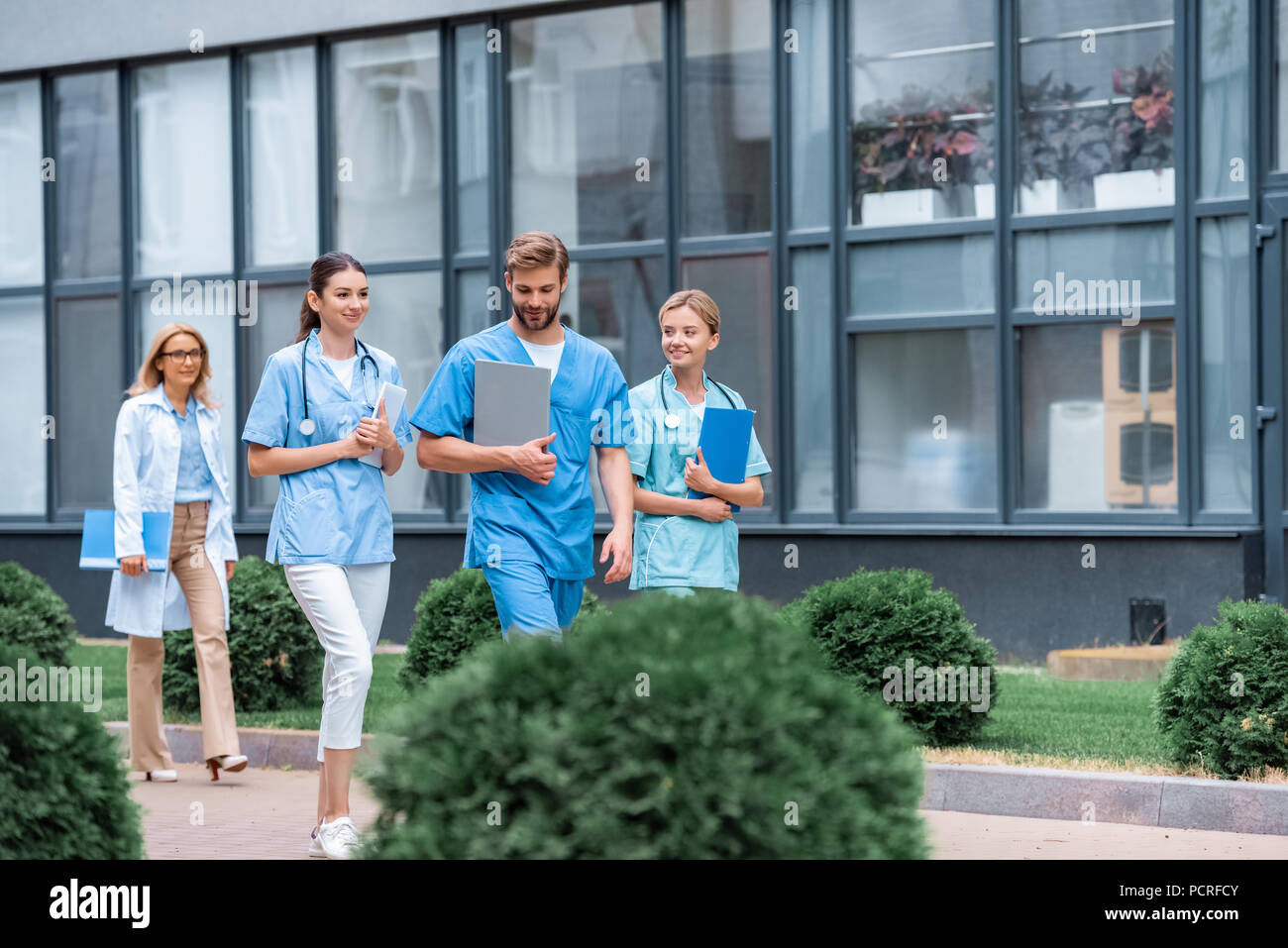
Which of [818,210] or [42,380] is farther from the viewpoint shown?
[42,380]

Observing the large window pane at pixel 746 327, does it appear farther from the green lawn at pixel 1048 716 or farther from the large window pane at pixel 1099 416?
the green lawn at pixel 1048 716

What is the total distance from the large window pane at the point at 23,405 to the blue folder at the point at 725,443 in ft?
40.5

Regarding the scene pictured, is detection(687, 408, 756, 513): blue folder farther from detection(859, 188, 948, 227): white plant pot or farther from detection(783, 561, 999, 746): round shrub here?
detection(859, 188, 948, 227): white plant pot

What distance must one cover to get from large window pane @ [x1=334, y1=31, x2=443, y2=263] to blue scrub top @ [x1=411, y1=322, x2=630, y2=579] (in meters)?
9.62

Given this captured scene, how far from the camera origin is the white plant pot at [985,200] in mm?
12820

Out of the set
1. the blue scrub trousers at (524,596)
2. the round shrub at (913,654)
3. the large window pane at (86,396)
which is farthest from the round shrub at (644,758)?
the large window pane at (86,396)

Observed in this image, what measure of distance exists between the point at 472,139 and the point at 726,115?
8.34 ft

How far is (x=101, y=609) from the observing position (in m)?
16.2

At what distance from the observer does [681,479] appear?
20.4ft

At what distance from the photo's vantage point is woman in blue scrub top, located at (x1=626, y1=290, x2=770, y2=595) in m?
6.10

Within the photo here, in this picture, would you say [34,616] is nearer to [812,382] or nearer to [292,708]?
[292,708]
